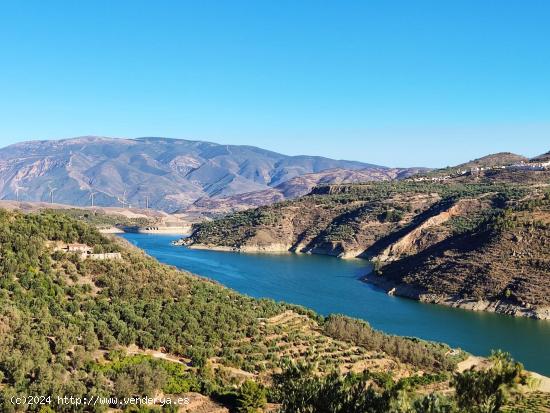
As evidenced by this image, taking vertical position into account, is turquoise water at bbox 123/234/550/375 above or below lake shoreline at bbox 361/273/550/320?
below

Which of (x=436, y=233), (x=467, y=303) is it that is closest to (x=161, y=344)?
(x=467, y=303)

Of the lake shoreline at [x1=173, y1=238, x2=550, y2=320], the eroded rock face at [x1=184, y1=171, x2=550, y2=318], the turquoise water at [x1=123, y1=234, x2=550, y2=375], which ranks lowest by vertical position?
the turquoise water at [x1=123, y1=234, x2=550, y2=375]

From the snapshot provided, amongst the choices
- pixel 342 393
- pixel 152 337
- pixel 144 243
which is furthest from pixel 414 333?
pixel 144 243

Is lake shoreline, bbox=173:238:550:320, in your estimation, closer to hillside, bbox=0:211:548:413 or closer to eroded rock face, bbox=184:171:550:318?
eroded rock face, bbox=184:171:550:318

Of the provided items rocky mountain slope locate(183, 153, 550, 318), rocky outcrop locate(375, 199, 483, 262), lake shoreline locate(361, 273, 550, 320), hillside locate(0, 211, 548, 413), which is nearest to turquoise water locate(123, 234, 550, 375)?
lake shoreline locate(361, 273, 550, 320)

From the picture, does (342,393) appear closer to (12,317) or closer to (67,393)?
(67,393)

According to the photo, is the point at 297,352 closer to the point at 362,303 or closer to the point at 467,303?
the point at 362,303
